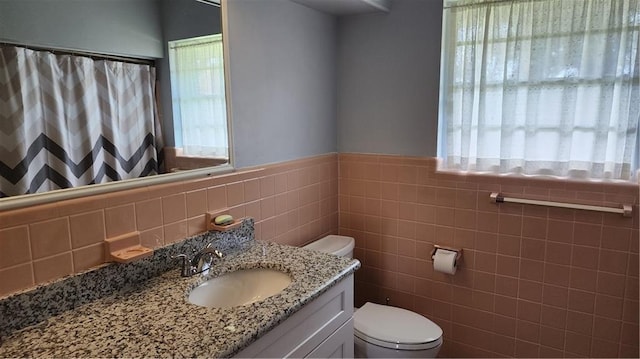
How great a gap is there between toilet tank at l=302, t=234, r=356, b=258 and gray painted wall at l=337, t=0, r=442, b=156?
56 cm

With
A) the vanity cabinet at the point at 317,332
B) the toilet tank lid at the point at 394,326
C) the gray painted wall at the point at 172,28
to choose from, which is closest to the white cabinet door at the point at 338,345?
the vanity cabinet at the point at 317,332

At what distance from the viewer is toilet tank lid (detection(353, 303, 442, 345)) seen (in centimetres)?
197

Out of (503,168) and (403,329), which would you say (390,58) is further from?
(403,329)

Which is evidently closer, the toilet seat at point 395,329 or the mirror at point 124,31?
the mirror at point 124,31

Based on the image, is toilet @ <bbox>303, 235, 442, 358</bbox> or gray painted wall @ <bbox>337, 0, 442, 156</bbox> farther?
gray painted wall @ <bbox>337, 0, 442, 156</bbox>

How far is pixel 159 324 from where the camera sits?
1.17 metres

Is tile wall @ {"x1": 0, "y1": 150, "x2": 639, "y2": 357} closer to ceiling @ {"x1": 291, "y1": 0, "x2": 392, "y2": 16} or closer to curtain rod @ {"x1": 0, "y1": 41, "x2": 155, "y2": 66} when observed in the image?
curtain rod @ {"x1": 0, "y1": 41, "x2": 155, "y2": 66}

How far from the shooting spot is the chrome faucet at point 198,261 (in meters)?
1.52

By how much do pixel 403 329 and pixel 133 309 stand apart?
1.30 metres

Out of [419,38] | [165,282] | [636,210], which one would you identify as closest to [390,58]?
[419,38]

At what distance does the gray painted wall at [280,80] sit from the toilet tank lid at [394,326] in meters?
0.93

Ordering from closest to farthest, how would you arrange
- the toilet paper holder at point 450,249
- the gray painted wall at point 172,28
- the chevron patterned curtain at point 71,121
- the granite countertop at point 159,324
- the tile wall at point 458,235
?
1. the granite countertop at point 159,324
2. the chevron patterned curtain at point 71,121
3. the gray painted wall at point 172,28
4. the tile wall at point 458,235
5. the toilet paper holder at point 450,249

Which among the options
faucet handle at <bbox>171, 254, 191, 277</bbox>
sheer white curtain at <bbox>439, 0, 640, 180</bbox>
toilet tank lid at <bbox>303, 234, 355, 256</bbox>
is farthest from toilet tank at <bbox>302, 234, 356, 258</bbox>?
faucet handle at <bbox>171, 254, 191, 277</bbox>

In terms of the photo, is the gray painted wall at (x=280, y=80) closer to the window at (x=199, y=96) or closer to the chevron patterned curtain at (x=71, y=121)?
the window at (x=199, y=96)
